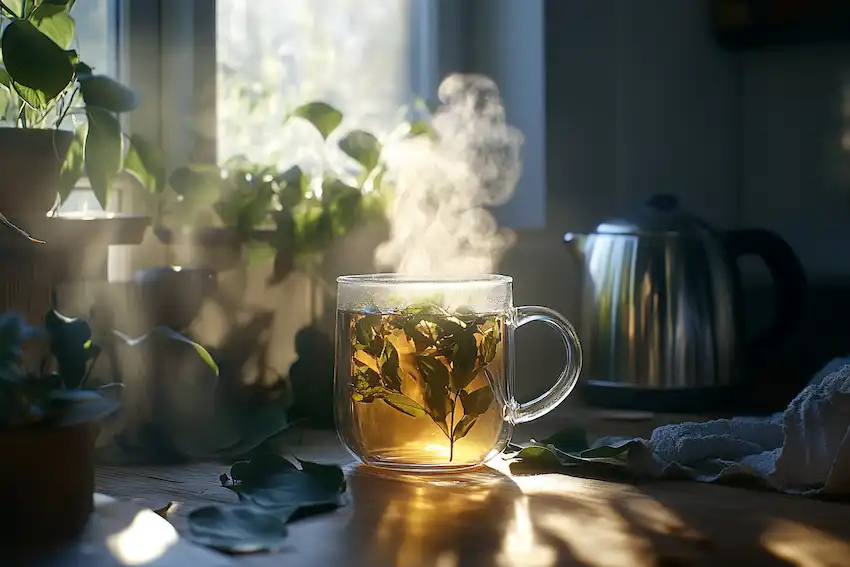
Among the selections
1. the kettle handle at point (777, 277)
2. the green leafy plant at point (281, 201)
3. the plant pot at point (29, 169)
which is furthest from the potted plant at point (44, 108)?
the kettle handle at point (777, 277)

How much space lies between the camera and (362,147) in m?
1.36

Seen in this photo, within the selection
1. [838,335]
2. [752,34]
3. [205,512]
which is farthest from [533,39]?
[205,512]

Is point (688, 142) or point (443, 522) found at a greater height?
point (688, 142)

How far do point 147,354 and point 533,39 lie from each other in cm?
87

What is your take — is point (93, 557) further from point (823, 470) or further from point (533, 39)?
point (533, 39)

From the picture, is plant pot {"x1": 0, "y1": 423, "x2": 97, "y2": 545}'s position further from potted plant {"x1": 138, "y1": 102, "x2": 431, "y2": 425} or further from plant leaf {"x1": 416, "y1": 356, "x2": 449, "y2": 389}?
potted plant {"x1": 138, "y1": 102, "x2": 431, "y2": 425}

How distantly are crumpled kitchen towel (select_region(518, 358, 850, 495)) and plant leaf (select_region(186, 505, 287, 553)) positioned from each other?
317mm

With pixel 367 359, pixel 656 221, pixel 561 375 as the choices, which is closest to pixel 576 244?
pixel 656 221

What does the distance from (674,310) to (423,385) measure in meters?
0.55

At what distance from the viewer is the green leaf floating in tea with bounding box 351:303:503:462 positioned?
895 mm

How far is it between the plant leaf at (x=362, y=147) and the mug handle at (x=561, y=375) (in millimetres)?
422

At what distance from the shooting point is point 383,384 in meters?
0.91

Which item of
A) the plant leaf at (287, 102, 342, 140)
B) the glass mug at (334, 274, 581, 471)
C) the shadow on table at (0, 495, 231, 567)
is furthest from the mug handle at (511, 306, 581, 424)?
the plant leaf at (287, 102, 342, 140)

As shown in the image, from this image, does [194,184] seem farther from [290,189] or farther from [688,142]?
[688,142]
